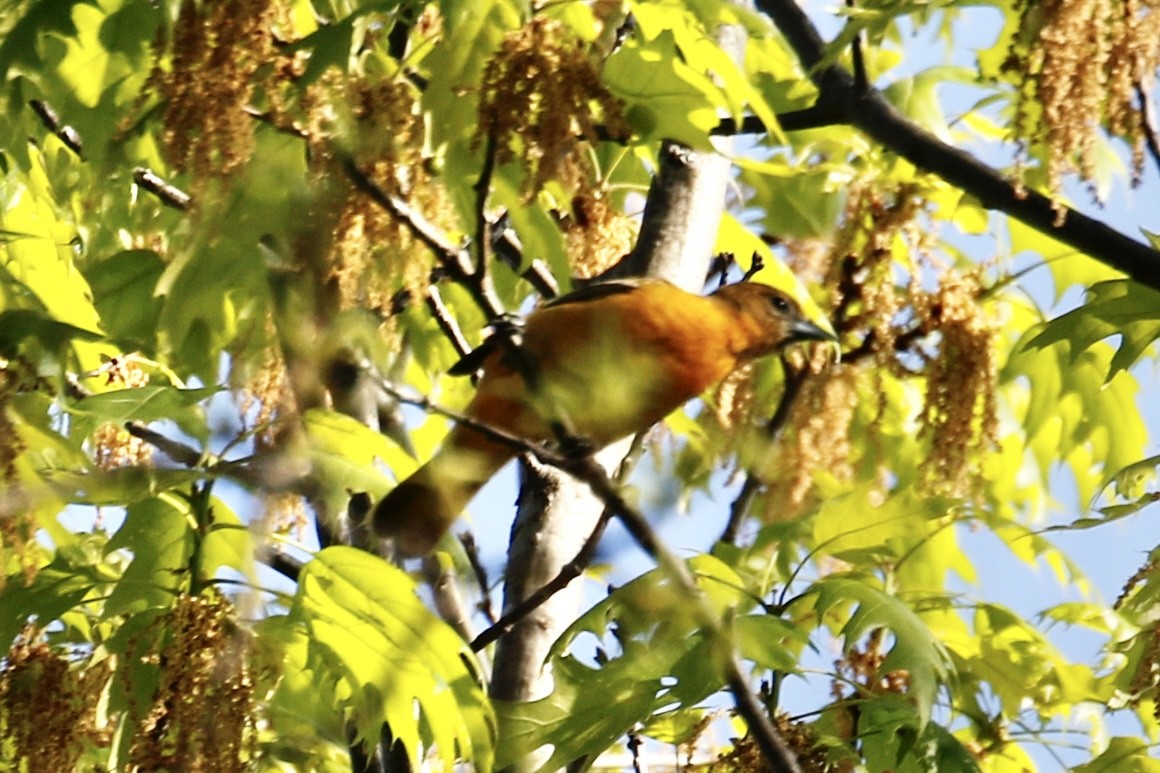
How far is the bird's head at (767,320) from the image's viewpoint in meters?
3.66

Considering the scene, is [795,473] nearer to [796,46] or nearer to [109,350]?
[796,46]

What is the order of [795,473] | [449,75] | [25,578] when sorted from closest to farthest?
[449,75], [25,578], [795,473]

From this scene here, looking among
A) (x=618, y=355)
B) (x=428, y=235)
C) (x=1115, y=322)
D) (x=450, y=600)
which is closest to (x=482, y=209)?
(x=428, y=235)

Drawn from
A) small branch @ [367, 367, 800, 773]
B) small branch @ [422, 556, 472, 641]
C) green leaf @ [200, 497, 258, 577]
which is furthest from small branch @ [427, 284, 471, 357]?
small branch @ [367, 367, 800, 773]

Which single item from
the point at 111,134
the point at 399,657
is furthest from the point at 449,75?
the point at 399,657

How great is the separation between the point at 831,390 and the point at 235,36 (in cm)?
190

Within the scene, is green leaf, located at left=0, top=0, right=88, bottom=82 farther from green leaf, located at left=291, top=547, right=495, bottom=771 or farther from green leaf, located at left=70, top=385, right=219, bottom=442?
green leaf, located at left=291, top=547, right=495, bottom=771

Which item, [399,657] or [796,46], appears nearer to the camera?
[399,657]

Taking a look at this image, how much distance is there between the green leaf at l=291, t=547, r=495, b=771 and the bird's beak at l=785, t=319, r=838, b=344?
1430 mm

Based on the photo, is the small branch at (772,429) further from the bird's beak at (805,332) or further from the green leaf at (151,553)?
the green leaf at (151,553)

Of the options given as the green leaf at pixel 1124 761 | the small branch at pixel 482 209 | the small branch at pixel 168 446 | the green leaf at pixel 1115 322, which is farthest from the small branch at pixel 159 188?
the green leaf at pixel 1124 761

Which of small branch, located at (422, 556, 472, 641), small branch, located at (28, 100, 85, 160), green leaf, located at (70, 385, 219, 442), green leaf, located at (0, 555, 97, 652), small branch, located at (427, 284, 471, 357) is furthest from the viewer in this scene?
small branch, located at (427, 284, 471, 357)

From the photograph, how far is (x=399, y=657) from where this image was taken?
2535 millimetres

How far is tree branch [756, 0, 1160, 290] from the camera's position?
296cm
